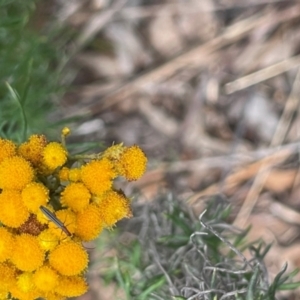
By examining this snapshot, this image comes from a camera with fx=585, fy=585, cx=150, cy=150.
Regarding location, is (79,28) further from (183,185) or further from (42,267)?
(42,267)

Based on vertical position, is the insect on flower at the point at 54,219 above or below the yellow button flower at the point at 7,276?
above

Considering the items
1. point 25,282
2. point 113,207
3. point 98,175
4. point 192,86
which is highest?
point 98,175

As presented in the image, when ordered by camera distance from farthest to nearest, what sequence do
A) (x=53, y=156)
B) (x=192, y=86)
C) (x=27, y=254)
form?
(x=192, y=86) → (x=53, y=156) → (x=27, y=254)

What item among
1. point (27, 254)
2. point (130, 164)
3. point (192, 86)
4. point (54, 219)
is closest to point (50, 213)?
point (54, 219)

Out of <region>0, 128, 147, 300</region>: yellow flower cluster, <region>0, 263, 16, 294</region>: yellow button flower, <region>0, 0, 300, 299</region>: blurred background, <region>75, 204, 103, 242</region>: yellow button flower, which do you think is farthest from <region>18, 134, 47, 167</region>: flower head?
<region>0, 0, 300, 299</region>: blurred background

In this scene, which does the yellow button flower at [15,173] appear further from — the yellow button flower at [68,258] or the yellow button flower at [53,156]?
the yellow button flower at [68,258]

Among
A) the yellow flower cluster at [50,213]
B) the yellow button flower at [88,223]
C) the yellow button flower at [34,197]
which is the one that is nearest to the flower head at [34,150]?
the yellow flower cluster at [50,213]

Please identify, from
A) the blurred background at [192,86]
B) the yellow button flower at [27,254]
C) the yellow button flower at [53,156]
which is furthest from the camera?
the blurred background at [192,86]

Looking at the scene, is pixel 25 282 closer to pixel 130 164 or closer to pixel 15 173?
pixel 15 173

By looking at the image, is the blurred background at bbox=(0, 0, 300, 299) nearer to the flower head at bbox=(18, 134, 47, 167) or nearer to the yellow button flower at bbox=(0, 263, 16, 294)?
the flower head at bbox=(18, 134, 47, 167)
